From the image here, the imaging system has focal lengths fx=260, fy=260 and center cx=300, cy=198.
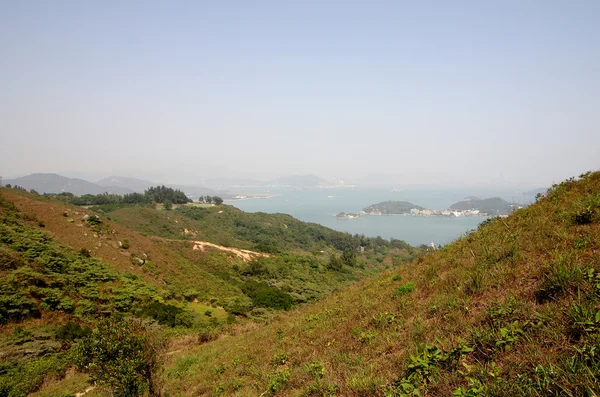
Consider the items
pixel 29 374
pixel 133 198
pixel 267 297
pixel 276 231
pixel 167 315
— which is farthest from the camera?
pixel 276 231

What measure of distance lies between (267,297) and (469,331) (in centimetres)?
2564

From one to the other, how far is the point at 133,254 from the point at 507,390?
31543 mm

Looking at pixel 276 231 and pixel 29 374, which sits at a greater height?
pixel 29 374

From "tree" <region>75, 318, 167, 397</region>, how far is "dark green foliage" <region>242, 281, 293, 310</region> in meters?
19.3

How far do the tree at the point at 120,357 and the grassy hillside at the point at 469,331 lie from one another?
1.56 metres

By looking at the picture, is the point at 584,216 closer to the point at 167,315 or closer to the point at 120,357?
the point at 120,357

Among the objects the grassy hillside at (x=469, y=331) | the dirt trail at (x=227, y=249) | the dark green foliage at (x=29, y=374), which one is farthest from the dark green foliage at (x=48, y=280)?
Answer: the dirt trail at (x=227, y=249)

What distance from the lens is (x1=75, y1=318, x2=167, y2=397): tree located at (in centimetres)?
653

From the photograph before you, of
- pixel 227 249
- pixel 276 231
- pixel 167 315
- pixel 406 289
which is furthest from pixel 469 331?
pixel 276 231

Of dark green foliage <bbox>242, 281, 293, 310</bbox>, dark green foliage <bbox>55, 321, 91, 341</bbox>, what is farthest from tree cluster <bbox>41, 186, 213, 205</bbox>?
dark green foliage <bbox>55, 321, 91, 341</bbox>

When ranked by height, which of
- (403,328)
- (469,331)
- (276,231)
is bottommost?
(276,231)

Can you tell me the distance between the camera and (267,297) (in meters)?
27.5

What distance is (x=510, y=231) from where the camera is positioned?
7.46m

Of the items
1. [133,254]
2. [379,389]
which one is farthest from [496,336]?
[133,254]
